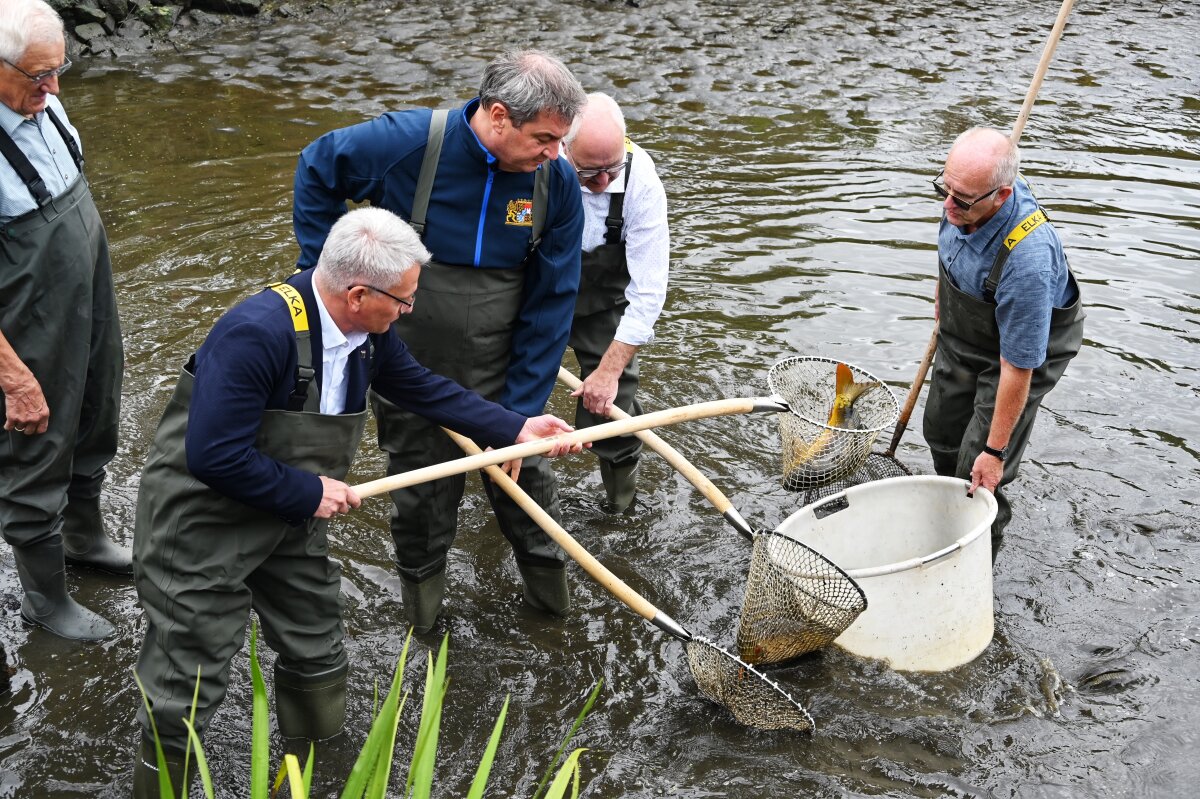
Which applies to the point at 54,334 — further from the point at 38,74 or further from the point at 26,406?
the point at 38,74

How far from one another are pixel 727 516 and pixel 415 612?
53.8 inches

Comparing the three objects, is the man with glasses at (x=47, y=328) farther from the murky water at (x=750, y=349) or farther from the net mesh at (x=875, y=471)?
the net mesh at (x=875, y=471)

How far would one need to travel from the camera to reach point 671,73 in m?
12.6

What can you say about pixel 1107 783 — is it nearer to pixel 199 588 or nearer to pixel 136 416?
pixel 199 588

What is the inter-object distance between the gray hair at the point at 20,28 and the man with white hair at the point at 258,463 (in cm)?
127

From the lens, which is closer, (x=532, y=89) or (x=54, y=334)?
(x=532, y=89)

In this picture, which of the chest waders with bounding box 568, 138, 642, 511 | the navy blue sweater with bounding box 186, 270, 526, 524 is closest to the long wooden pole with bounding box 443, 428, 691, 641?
the navy blue sweater with bounding box 186, 270, 526, 524

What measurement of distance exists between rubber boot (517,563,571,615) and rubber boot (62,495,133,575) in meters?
1.72

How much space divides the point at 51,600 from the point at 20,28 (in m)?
2.21

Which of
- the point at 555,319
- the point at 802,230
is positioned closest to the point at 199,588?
the point at 555,319

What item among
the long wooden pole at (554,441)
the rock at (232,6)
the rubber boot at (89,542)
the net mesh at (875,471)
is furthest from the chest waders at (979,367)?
the rock at (232,6)

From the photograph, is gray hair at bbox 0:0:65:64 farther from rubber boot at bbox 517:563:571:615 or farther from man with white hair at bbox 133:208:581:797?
rubber boot at bbox 517:563:571:615

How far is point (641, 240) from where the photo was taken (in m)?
4.91

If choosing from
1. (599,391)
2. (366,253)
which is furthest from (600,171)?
(366,253)
